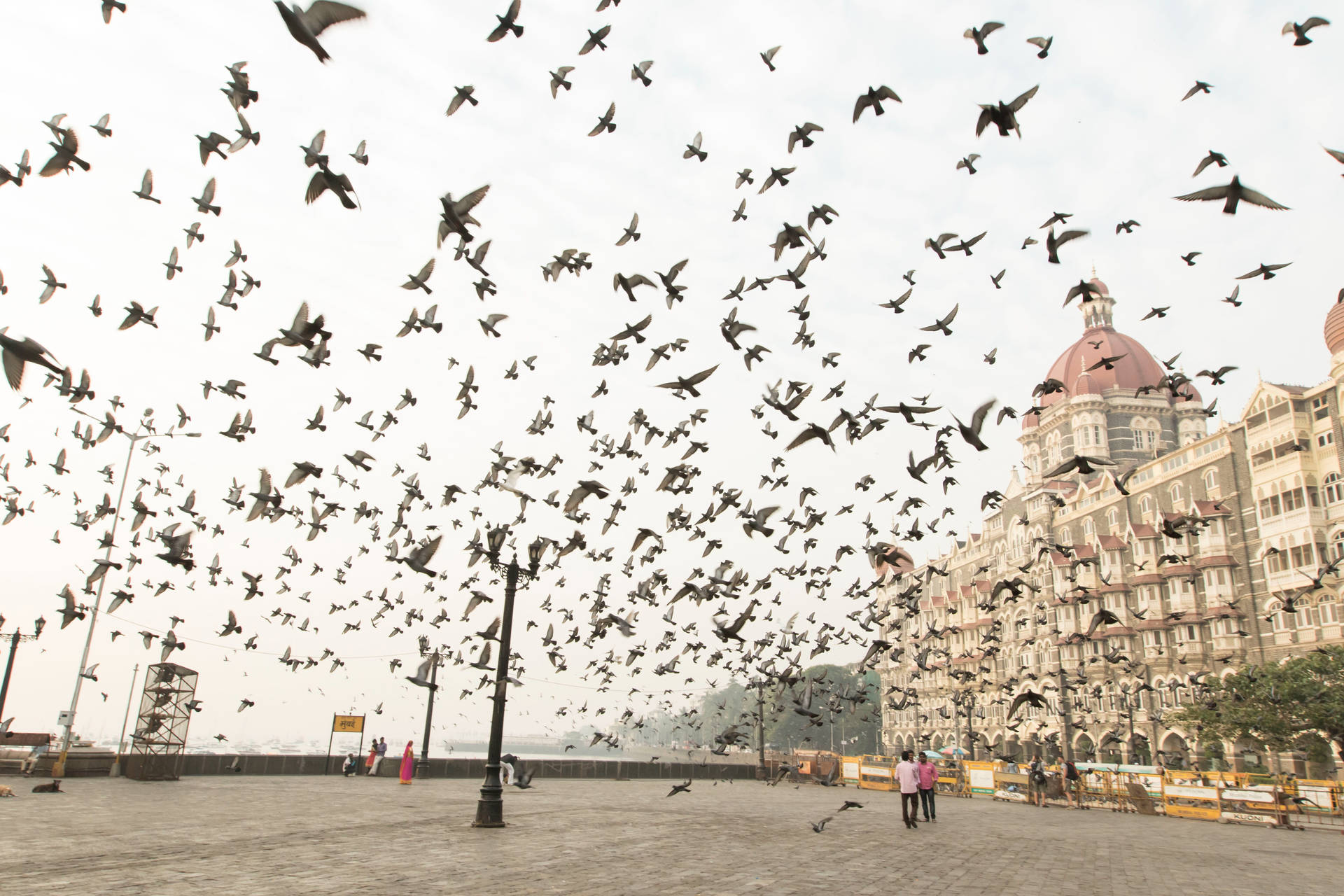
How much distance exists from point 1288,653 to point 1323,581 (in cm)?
585

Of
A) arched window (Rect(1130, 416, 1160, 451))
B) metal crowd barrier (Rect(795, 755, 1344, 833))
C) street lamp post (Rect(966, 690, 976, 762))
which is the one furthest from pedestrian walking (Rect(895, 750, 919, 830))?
arched window (Rect(1130, 416, 1160, 451))

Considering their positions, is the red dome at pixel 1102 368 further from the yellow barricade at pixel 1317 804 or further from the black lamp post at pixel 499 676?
the black lamp post at pixel 499 676

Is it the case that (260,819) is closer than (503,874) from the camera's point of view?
No

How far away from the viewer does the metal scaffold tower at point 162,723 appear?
76.6 ft

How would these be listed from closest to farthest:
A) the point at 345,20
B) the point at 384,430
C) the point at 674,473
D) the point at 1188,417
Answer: the point at 345,20 < the point at 674,473 < the point at 384,430 < the point at 1188,417

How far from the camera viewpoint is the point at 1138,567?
58.7 m

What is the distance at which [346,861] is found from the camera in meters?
10.3

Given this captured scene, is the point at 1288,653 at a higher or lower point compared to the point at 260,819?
higher

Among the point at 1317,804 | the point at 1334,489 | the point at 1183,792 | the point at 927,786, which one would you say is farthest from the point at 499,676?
the point at 1334,489

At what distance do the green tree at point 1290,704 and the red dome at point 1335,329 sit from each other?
1989 cm

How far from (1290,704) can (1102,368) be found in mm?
50988

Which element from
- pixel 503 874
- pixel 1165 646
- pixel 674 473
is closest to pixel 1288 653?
pixel 1165 646

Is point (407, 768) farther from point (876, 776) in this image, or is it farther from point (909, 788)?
point (876, 776)

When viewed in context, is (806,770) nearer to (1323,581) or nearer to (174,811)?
(1323,581)
